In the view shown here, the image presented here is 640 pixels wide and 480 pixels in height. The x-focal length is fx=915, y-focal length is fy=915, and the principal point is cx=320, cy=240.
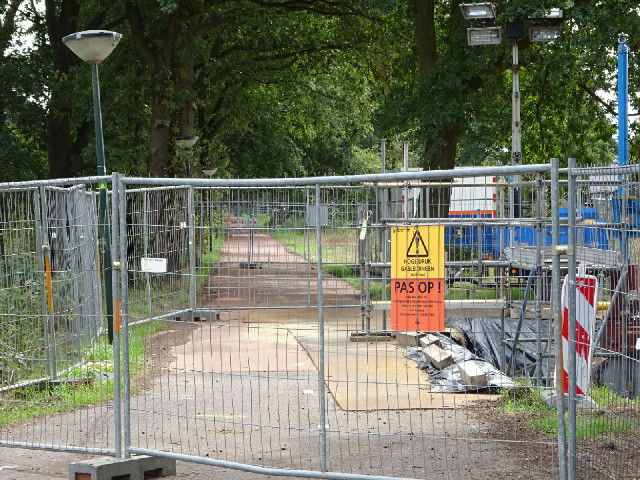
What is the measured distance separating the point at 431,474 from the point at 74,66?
2142 cm

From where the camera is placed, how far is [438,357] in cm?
934

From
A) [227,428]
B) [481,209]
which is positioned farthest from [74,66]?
[227,428]

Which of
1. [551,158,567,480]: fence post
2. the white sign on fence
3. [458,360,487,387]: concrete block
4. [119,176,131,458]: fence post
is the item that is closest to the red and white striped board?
[551,158,567,480]: fence post

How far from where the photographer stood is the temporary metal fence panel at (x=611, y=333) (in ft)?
17.0

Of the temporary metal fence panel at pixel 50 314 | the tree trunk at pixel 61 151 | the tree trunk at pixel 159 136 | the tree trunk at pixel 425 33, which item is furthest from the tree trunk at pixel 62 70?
the temporary metal fence panel at pixel 50 314

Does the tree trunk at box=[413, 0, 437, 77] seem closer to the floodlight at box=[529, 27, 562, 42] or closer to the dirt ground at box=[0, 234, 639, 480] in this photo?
the floodlight at box=[529, 27, 562, 42]

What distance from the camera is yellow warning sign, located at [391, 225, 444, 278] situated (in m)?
5.90

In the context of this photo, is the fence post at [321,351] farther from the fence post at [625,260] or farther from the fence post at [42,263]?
the fence post at [42,263]

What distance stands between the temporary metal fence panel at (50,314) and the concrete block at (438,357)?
3227 millimetres

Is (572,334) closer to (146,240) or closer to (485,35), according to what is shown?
(146,240)

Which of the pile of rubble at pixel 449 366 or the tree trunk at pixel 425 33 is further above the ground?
the tree trunk at pixel 425 33

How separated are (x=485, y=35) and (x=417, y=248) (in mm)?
11388

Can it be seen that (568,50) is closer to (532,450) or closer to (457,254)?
(457,254)

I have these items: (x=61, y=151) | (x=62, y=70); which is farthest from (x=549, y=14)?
(x=61, y=151)
